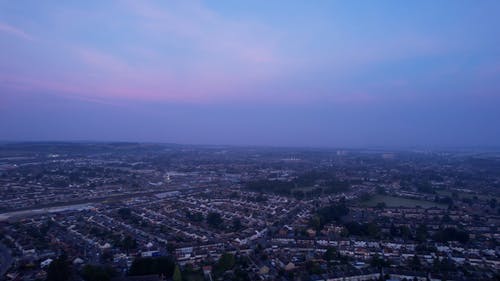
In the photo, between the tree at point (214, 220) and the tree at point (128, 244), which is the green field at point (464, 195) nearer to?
the tree at point (214, 220)

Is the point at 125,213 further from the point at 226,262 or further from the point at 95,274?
the point at 226,262

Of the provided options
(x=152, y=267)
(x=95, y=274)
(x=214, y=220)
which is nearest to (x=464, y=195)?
(x=214, y=220)

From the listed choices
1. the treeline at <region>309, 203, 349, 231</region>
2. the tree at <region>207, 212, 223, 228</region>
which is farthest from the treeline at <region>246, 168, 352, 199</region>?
the tree at <region>207, 212, 223, 228</region>

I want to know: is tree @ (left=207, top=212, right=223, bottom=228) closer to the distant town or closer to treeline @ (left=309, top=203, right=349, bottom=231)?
the distant town

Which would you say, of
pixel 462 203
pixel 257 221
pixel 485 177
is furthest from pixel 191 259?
pixel 485 177

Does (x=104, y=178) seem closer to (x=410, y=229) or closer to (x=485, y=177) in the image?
(x=410, y=229)

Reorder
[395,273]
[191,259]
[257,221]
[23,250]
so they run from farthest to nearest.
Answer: [257,221] < [23,250] < [191,259] < [395,273]

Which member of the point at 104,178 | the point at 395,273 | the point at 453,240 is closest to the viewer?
the point at 395,273
